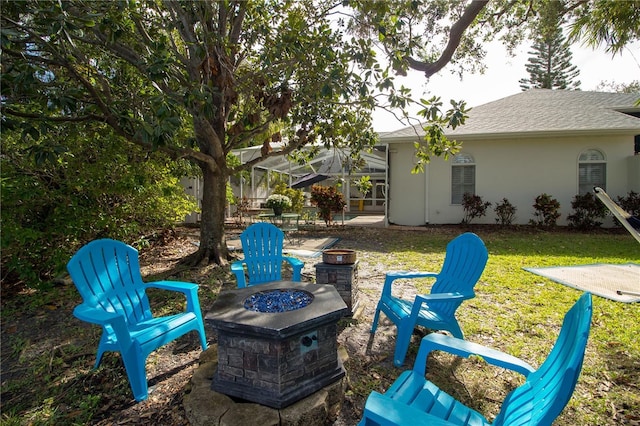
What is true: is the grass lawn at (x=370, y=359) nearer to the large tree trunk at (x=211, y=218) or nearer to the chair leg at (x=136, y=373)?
the chair leg at (x=136, y=373)

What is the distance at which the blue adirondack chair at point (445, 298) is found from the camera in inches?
109

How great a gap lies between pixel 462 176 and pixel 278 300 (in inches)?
410

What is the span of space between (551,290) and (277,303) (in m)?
4.29

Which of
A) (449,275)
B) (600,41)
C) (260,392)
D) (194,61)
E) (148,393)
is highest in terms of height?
(600,41)

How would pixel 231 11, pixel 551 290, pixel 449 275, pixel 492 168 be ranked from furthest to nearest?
1. pixel 492 168
2. pixel 231 11
3. pixel 551 290
4. pixel 449 275

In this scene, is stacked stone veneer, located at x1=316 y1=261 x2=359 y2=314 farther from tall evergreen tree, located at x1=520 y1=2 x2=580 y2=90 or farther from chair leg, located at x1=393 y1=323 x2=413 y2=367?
Result: tall evergreen tree, located at x1=520 y1=2 x2=580 y2=90

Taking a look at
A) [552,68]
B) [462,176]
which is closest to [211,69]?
[462,176]

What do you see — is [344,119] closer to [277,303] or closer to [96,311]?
[277,303]

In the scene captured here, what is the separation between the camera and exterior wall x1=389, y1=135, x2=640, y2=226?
10375 mm

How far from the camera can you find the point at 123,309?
278cm

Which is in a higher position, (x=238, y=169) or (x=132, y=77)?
(x=132, y=77)

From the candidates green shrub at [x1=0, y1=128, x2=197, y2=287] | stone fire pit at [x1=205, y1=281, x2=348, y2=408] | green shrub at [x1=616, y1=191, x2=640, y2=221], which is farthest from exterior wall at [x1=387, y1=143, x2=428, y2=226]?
stone fire pit at [x1=205, y1=281, x2=348, y2=408]

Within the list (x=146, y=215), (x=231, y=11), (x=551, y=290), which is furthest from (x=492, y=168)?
(x=146, y=215)

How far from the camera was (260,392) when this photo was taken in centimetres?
196
